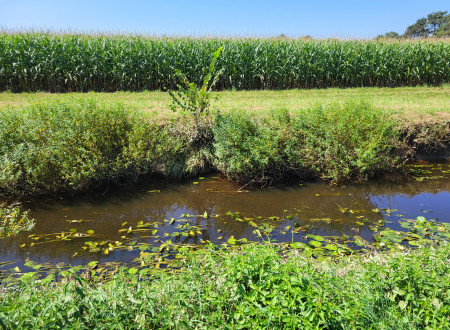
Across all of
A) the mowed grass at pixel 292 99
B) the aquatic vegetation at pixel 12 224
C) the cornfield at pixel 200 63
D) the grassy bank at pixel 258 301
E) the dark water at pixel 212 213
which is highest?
the cornfield at pixel 200 63

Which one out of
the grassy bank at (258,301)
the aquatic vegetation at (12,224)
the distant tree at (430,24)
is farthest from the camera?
the distant tree at (430,24)

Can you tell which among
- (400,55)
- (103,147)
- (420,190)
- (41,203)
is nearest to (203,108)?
(103,147)

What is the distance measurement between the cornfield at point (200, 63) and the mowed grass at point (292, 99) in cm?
154

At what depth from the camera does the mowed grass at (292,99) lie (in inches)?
406

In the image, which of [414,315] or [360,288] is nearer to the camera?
[414,315]

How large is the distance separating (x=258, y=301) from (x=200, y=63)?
1491 cm

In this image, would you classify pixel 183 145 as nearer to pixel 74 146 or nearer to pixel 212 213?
pixel 212 213

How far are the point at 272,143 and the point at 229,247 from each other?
3216 mm

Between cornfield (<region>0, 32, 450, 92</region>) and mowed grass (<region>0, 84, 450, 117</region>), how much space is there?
154 centimetres

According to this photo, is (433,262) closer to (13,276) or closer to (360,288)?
(360,288)

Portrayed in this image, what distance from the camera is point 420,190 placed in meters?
7.67

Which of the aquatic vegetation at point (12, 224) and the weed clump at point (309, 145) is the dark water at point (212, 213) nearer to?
the aquatic vegetation at point (12, 224)

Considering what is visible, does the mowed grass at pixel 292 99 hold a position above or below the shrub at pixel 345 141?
above

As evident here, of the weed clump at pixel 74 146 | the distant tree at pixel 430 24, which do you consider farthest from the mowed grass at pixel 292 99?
the distant tree at pixel 430 24
